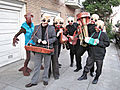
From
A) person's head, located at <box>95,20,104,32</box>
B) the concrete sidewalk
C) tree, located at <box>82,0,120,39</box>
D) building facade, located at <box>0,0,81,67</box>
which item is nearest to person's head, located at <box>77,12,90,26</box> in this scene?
person's head, located at <box>95,20,104,32</box>

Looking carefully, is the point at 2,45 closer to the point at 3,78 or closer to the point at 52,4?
the point at 3,78

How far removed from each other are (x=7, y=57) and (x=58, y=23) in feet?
8.49

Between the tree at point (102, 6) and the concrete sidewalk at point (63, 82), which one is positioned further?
the tree at point (102, 6)

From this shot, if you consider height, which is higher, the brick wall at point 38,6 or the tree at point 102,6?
the tree at point 102,6

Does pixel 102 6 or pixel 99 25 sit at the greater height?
pixel 102 6

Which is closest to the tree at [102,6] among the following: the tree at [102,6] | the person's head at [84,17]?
the tree at [102,6]

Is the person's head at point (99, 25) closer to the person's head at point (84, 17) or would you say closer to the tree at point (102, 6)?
the person's head at point (84, 17)

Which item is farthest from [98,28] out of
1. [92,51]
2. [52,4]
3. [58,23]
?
[52,4]

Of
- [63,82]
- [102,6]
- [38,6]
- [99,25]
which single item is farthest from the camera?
[102,6]

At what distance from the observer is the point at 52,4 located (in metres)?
7.20

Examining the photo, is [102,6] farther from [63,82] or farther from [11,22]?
[63,82]

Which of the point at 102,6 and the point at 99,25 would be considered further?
the point at 102,6

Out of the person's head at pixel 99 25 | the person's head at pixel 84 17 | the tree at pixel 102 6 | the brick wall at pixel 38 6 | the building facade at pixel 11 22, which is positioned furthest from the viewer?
the tree at pixel 102 6

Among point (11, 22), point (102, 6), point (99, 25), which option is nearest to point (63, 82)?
point (99, 25)
